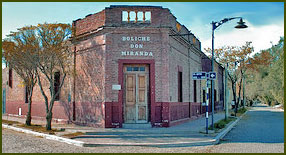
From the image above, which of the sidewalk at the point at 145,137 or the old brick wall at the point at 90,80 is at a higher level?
the old brick wall at the point at 90,80

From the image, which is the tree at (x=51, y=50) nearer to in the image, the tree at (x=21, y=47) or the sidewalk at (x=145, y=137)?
the tree at (x=21, y=47)

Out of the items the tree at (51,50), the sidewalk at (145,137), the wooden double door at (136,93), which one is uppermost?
the tree at (51,50)

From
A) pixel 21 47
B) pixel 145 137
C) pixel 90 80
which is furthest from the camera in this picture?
pixel 90 80

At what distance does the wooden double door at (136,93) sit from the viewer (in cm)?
1551

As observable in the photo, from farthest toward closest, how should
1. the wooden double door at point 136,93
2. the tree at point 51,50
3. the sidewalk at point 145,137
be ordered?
1. the wooden double door at point 136,93
2. the tree at point 51,50
3. the sidewalk at point 145,137

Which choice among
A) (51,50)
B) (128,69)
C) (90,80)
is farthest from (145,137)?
(51,50)

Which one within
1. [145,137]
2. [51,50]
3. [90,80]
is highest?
[51,50]

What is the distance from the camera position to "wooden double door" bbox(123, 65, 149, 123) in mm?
15508

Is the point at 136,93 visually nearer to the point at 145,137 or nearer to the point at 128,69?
the point at 128,69

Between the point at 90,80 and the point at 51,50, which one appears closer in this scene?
the point at 51,50

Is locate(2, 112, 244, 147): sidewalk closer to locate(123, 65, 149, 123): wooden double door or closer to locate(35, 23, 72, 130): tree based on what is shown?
locate(123, 65, 149, 123): wooden double door

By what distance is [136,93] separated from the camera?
51.1 feet

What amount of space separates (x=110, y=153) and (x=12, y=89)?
1935cm

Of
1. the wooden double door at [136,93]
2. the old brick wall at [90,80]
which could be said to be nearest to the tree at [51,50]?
the old brick wall at [90,80]
